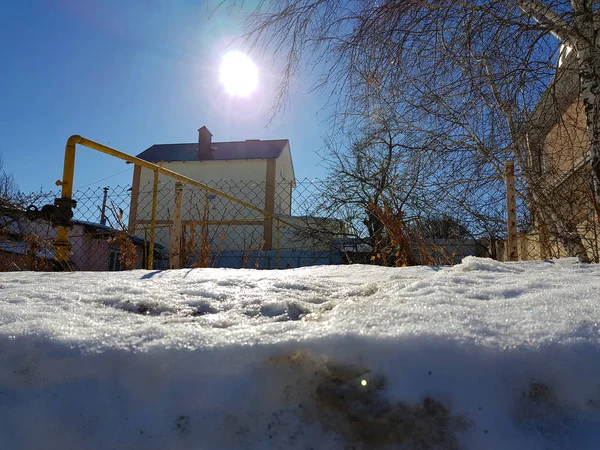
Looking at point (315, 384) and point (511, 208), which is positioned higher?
point (511, 208)

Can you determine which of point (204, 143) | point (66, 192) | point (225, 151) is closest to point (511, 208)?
Answer: point (66, 192)

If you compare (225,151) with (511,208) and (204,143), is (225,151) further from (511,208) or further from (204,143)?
(511,208)

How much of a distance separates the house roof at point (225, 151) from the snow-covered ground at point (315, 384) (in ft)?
53.3

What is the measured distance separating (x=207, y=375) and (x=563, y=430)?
1.87 ft

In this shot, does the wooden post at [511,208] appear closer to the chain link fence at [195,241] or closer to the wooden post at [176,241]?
the chain link fence at [195,241]

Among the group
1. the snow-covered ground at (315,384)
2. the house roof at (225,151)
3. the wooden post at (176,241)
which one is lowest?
the snow-covered ground at (315,384)

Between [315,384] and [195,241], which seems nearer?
[315,384]

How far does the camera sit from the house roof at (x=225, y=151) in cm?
1741

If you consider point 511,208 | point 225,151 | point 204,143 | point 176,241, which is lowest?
point 176,241

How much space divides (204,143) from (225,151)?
3.46 ft

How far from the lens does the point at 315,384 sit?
0.70m

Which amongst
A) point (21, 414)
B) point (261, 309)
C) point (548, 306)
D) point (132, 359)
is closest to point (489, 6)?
point (548, 306)

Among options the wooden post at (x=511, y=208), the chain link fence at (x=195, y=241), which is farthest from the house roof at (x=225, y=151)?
the wooden post at (x=511, y=208)

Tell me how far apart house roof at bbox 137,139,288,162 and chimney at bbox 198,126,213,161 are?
7.6 inches
